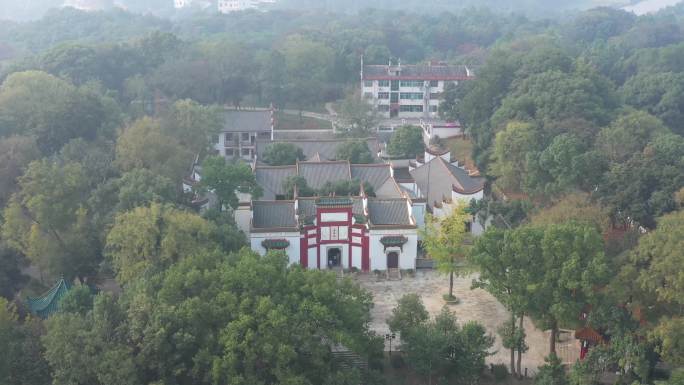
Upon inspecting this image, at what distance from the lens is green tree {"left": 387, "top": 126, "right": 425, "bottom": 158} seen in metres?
44.2

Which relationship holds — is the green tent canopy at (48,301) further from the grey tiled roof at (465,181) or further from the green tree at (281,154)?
the grey tiled roof at (465,181)

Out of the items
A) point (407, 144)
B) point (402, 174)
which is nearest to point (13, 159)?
point (402, 174)

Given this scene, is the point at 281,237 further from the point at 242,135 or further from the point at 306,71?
the point at 306,71

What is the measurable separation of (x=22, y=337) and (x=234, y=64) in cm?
3784

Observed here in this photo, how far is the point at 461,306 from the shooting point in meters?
28.2

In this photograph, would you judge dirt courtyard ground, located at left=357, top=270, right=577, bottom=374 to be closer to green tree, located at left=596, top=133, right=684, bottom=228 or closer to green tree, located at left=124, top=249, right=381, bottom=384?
green tree, located at left=124, top=249, right=381, bottom=384

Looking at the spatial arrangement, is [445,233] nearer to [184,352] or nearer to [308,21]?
[184,352]

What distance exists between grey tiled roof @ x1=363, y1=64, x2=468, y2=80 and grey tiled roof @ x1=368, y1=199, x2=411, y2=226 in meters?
27.9

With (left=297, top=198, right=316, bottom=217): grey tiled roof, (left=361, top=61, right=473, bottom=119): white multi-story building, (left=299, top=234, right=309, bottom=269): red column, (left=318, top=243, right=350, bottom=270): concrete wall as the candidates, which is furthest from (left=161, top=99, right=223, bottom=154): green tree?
(left=361, top=61, right=473, bottom=119): white multi-story building

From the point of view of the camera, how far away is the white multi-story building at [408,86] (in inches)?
2287

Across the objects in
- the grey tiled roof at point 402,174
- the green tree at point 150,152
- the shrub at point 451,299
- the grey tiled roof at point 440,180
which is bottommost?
the shrub at point 451,299

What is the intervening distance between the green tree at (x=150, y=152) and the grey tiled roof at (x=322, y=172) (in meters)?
5.84

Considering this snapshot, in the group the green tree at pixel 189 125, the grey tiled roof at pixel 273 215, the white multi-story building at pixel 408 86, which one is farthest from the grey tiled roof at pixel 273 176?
the white multi-story building at pixel 408 86

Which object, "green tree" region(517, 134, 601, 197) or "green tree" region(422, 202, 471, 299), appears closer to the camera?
"green tree" region(422, 202, 471, 299)
